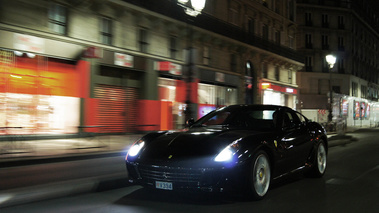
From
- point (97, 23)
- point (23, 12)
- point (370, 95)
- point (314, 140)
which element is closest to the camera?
point (314, 140)

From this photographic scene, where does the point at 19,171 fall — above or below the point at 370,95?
below

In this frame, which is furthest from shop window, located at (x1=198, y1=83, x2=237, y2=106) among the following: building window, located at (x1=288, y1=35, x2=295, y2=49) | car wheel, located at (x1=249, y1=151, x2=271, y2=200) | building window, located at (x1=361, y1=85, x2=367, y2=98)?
building window, located at (x1=361, y1=85, x2=367, y2=98)

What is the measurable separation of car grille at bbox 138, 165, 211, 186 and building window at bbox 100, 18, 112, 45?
45.7 ft

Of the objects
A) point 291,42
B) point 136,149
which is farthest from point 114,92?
point 291,42

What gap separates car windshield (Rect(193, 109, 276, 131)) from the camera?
6.15 metres

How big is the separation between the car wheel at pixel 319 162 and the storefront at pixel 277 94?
74.2ft

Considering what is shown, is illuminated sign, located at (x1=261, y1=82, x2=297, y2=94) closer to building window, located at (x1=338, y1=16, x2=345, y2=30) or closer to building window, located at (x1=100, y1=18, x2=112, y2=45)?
building window, located at (x1=100, y1=18, x2=112, y2=45)

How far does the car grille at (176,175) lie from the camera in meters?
4.63

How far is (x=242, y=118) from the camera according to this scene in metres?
6.33

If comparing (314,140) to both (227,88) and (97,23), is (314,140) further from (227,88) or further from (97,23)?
(227,88)

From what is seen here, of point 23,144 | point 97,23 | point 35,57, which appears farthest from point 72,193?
point 97,23

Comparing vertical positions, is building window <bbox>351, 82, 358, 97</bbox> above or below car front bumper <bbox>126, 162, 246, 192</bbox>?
above

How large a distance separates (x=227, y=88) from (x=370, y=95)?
43223mm

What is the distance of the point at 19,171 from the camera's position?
7371 mm
